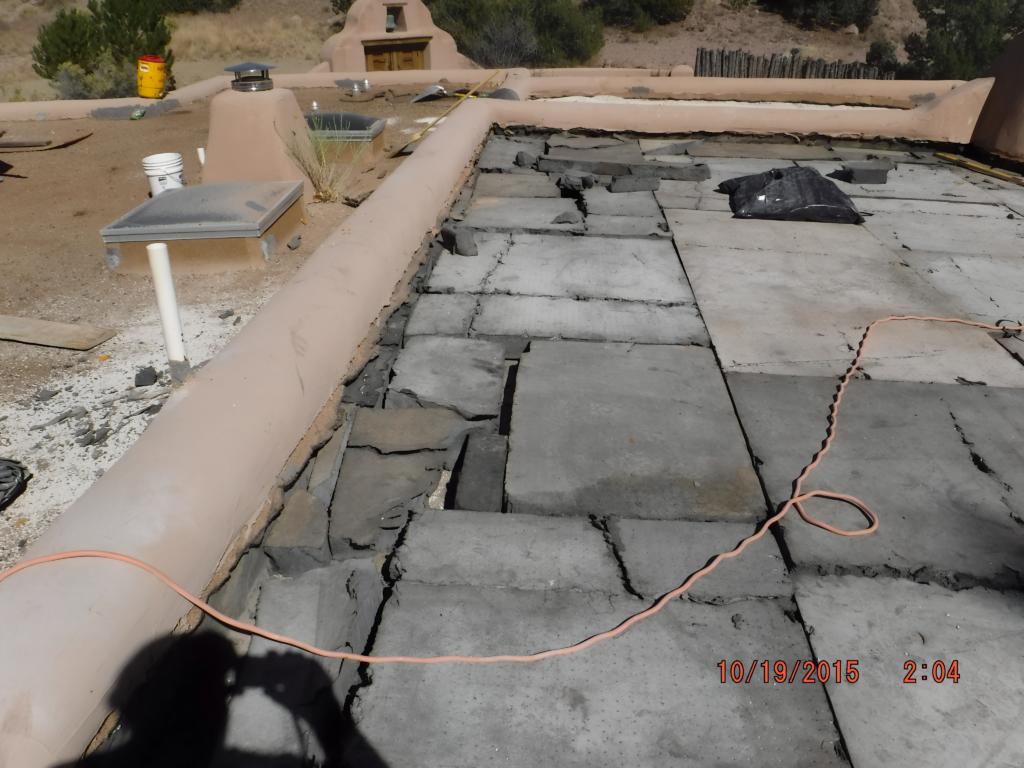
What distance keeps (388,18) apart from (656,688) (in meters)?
14.9

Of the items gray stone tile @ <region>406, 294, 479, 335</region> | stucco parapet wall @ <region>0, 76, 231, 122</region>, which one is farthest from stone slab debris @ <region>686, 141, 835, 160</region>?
stucco parapet wall @ <region>0, 76, 231, 122</region>

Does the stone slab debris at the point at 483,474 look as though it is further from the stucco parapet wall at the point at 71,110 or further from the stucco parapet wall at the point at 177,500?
the stucco parapet wall at the point at 71,110

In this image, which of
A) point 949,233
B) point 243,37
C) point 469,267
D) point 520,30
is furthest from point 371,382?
point 243,37

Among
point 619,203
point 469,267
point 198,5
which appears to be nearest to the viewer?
point 469,267

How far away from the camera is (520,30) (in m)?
21.4

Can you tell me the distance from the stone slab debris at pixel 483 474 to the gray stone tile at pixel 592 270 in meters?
1.53

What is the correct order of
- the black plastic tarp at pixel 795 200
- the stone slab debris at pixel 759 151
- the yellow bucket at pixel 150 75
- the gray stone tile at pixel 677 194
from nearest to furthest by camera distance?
1. the black plastic tarp at pixel 795 200
2. the gray stone tile at pixel 677 194
3. the stone slab debris at pixel 759 151
4. the yellow bucket at pixel 150 75

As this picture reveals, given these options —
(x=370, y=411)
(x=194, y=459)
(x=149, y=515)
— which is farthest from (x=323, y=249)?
(x=149, y=515)

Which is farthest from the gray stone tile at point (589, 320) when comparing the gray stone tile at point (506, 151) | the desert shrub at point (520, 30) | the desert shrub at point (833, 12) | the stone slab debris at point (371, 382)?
the desert shrub at point (833, 12)

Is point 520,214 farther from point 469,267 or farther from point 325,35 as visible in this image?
point 325,35

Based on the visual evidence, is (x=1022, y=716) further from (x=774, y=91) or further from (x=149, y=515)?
(x=774, y=91)

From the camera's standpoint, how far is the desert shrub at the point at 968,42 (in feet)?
65.4

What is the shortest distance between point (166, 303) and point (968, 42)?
2496cm

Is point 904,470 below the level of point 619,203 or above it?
below
